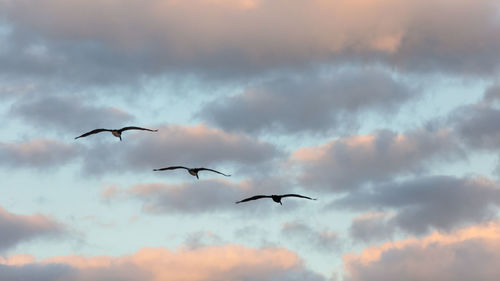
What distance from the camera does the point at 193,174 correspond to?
6526 inches

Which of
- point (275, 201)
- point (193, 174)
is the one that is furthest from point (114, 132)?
point (275, 201)

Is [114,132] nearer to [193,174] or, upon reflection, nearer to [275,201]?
[193,174]

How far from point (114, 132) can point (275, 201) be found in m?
27.1

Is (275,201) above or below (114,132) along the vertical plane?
below

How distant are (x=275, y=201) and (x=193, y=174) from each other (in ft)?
54.8

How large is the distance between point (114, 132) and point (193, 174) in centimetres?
1584

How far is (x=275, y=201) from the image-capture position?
156125 mm

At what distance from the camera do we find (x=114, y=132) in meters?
158
